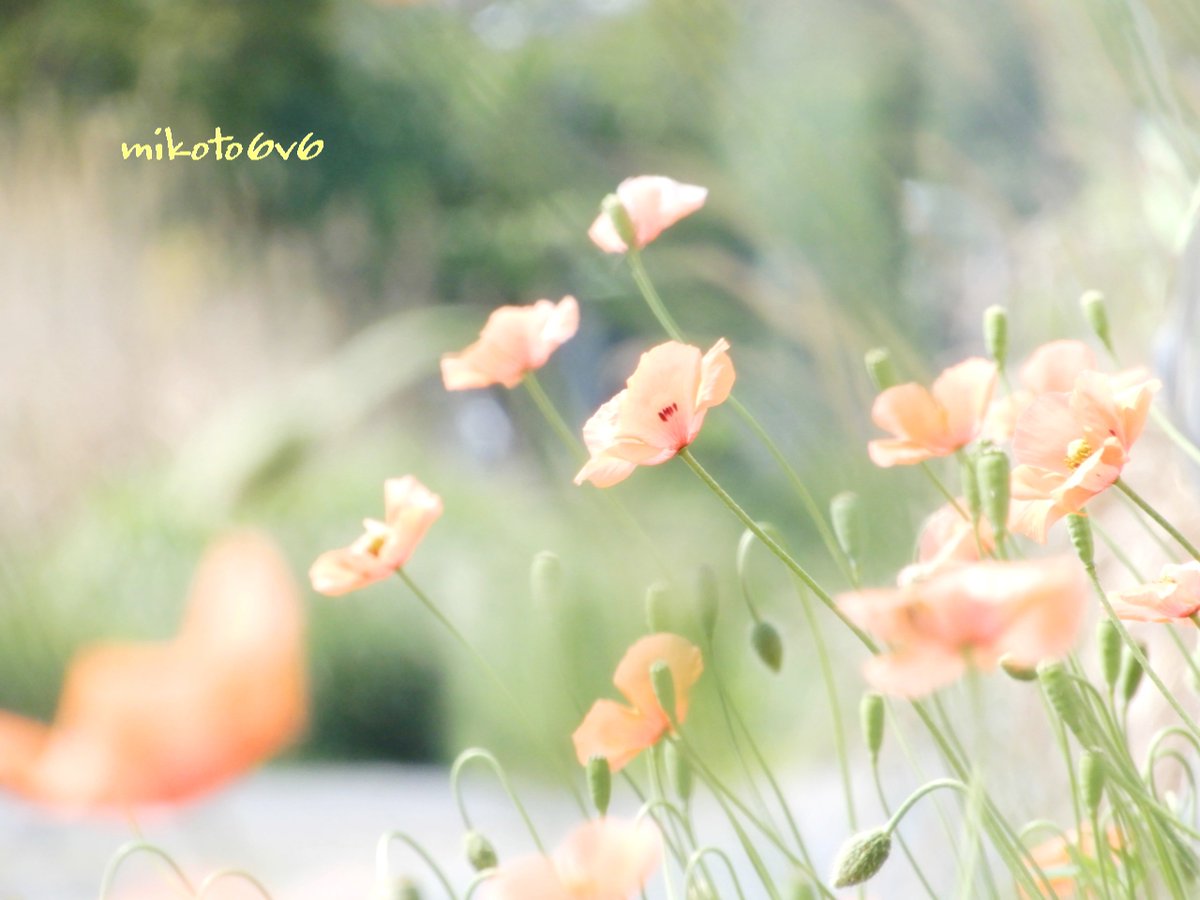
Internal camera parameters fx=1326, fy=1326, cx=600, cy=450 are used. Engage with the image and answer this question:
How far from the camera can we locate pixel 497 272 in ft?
9.39

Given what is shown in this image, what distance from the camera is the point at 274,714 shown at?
35 centimetres

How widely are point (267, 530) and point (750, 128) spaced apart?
1315 millimetres

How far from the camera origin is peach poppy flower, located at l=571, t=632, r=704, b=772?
0.18m

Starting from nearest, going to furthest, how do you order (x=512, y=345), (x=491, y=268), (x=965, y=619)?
(x=965, y=619) < (x=512, y=345) < (x=491, y=268)

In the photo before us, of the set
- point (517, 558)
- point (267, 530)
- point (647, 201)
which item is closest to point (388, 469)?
point (267, 530)

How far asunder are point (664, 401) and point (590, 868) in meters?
0.06

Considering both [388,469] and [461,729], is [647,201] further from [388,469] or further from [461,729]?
[388,469]

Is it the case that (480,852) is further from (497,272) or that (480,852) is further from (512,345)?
(497,272)

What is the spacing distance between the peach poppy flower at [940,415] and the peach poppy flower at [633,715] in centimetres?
4

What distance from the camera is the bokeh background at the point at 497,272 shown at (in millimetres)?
489

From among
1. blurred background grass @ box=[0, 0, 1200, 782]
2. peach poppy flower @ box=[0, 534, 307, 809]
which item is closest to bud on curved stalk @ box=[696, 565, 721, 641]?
blurred background grass @ box=[0, 0, 1200, 782]

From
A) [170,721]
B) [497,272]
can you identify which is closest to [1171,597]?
[170,721]

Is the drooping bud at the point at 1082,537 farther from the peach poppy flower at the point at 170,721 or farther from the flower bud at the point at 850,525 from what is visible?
the peach poppy flower at the point at 170,721

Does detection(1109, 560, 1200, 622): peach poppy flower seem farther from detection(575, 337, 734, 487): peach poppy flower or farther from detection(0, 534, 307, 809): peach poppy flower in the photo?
detection(0, 534, 307, 809): peach poppy flower
